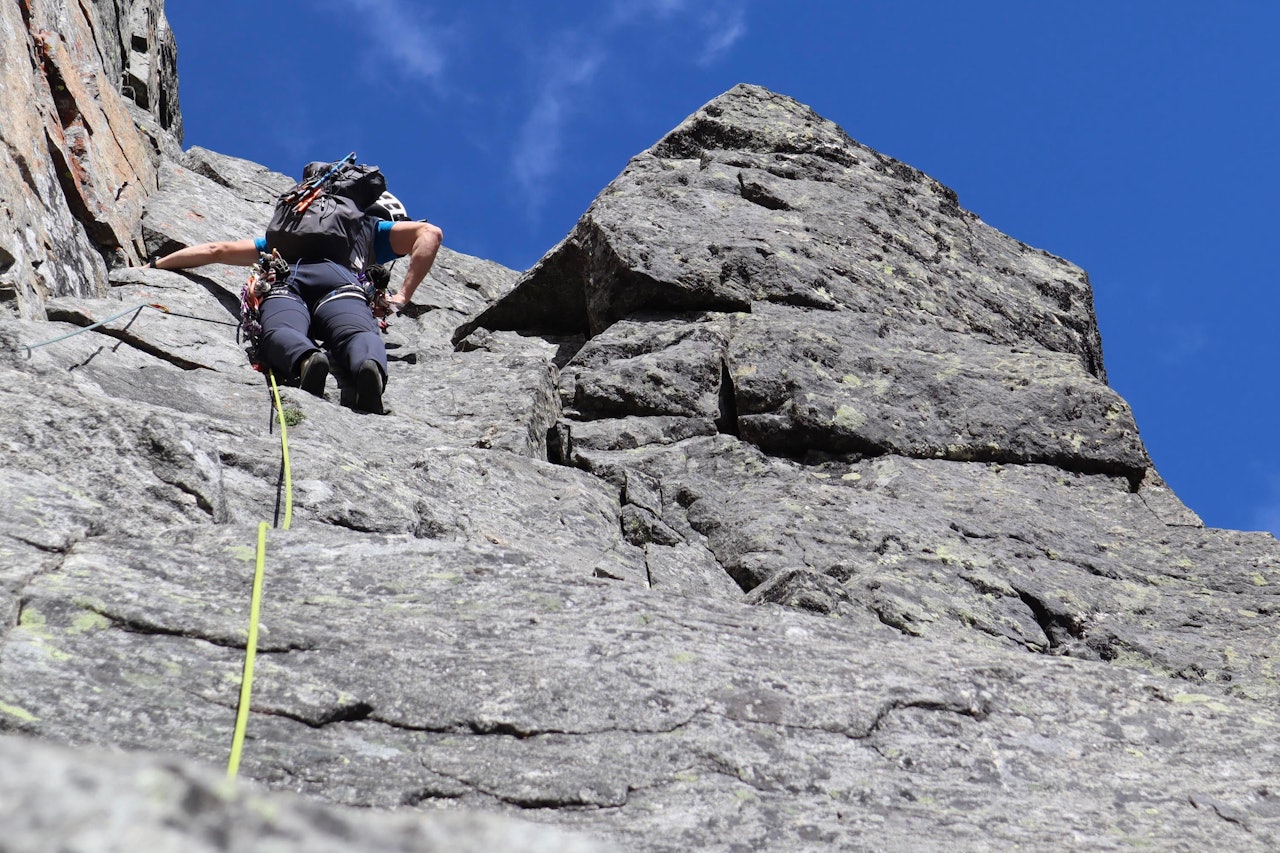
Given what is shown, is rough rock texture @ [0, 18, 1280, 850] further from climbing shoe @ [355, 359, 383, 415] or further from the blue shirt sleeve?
the blue shirt sleeve

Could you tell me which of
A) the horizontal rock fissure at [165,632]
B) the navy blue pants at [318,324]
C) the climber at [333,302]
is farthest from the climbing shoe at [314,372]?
the horizontal rock fissure at [165,632]

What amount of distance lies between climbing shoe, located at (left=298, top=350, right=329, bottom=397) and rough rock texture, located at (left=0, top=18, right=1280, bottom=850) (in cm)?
35

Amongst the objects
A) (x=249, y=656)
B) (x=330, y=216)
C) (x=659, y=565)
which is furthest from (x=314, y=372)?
(x=249, y=656)

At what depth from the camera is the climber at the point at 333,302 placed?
8.70m

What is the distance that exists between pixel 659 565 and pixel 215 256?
18.8ft

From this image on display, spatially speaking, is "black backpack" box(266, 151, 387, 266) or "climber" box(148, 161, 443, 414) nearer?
"climber" box(148, 161, 443, 414)

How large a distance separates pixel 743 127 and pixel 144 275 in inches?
301

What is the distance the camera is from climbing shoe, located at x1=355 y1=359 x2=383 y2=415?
28.4 ft

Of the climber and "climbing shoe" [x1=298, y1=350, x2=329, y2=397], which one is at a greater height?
the climber

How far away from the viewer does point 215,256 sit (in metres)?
10.9

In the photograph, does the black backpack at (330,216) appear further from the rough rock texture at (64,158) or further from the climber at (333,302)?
the rough rock texture at (64,158)

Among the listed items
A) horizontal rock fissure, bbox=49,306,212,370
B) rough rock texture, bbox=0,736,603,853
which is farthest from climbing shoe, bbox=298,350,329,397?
rough rock texture, bbox=0,736,603,853

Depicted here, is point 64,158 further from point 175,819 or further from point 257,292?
point 175,819

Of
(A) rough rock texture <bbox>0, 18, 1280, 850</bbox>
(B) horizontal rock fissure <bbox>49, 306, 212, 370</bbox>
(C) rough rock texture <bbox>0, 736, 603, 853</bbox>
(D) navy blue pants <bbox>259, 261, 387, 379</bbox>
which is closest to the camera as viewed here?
(C) rough rock texture <bbox>0, 736, 603, 853</bbox>
